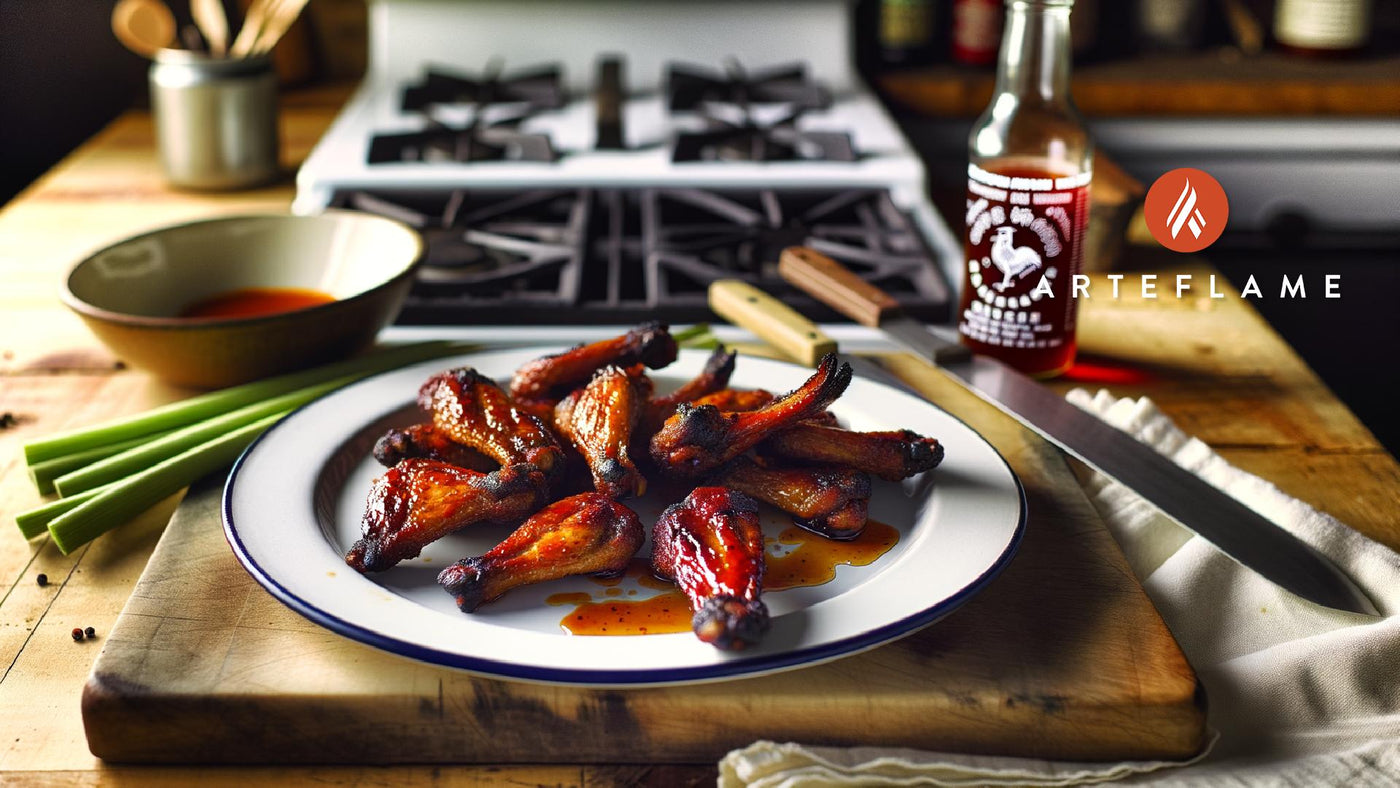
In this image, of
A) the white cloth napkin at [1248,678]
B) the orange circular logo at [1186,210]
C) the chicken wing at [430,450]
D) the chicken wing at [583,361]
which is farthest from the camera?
the orange circular logo at [1186,210]

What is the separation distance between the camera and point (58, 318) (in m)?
1.41

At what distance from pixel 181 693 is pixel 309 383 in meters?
0.47

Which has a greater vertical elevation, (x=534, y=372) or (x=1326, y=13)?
(x=1326, y=13)

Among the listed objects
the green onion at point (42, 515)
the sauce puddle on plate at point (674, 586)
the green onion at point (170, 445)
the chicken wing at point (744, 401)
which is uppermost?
the chicken wing at point (744, 401)

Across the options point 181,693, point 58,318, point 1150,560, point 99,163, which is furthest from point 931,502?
point 99,163

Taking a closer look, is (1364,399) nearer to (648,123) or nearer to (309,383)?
(648,123)

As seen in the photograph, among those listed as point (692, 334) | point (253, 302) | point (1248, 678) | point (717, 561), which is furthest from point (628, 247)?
point (1248, 678)

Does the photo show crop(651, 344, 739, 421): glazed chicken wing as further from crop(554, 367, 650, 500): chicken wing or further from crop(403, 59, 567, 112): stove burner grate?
crop(403, 59, 567, 112): stove burner grate

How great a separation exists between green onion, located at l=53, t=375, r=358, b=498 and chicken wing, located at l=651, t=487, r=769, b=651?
425mm

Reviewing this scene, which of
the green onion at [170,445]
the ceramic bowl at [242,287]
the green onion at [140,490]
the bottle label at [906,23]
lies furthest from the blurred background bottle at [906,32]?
the green onion at [140,490]

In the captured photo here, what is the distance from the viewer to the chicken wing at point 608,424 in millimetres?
917

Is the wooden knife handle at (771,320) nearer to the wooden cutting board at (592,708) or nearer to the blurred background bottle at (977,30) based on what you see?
the wooden cutting board at (592,708)

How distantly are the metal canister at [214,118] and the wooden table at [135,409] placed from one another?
0.04 m

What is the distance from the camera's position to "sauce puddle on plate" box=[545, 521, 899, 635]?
32.3 inches
